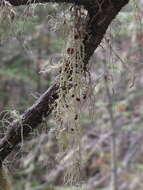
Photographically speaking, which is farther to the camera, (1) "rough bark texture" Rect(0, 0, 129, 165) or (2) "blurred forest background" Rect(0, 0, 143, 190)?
(2) "blurred forest background" Rect(0, 0, 143, 190)

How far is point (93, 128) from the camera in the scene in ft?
16.0

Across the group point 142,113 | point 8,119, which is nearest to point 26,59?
point 142,113

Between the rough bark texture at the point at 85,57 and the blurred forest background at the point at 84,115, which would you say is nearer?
the rough bark texture at the point at 85,57

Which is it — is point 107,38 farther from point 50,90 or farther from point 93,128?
point 93,128

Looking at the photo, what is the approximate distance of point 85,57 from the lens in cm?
103

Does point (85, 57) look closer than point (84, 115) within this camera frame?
Yes

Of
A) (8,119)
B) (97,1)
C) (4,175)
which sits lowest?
(4,175)

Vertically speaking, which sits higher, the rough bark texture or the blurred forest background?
the rough bark texture

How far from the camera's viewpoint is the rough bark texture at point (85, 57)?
91 cm

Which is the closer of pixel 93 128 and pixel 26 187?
pixel 26 187

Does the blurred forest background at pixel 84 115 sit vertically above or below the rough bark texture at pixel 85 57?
below

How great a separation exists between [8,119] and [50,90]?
0.20 meters

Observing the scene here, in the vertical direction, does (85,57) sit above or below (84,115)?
above

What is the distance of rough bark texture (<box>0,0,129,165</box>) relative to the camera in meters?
0.91
